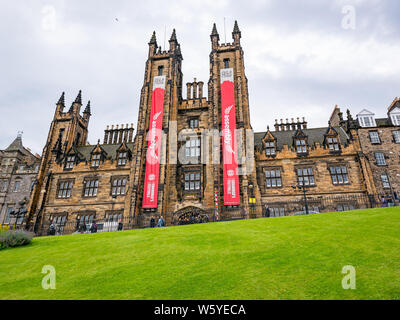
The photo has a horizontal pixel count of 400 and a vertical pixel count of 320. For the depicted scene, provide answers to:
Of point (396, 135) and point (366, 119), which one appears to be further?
point (366, 119)

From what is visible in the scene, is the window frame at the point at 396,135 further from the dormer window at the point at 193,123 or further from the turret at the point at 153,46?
the turret at the point at 153,46

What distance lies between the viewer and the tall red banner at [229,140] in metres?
24.7

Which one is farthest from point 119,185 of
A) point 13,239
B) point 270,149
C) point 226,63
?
point 226,63

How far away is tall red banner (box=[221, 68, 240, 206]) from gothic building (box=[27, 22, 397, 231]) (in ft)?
0.37

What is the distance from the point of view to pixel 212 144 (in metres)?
27.2

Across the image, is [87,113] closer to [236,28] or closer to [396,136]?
[236,28]

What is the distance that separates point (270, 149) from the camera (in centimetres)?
2852

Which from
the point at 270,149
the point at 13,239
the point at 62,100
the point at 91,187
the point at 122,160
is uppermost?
the point at 62,100

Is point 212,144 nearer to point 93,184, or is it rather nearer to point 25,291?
point 93,184

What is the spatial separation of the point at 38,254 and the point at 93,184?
21.1 m

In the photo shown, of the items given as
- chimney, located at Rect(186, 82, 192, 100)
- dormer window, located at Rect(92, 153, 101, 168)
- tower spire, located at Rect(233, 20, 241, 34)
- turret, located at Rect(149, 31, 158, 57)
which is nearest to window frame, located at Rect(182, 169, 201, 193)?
chimney, located at Rect(186, 82, 192, 100)

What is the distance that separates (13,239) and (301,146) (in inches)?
1100

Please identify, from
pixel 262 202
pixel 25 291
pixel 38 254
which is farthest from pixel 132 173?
pixel 25 291
